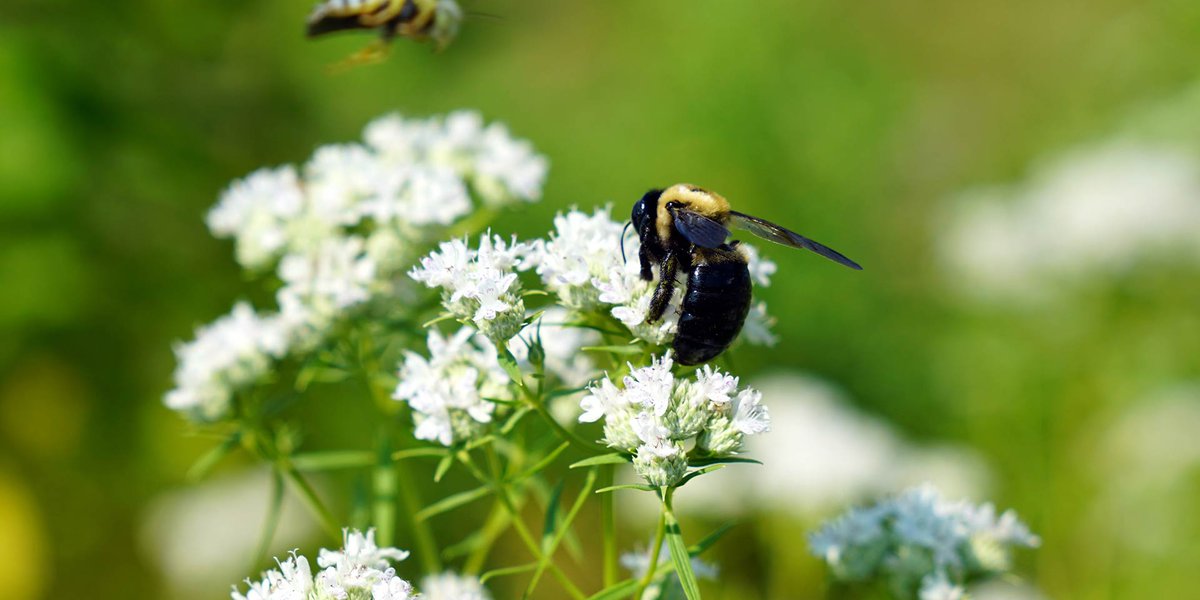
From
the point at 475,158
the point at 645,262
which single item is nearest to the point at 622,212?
the point at 475,158

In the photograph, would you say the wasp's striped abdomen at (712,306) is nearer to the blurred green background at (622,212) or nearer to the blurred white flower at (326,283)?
the blurred white flower at (326,283)

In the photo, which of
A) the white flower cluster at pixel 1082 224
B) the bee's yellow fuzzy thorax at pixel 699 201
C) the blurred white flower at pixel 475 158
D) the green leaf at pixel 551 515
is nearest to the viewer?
the green leaf at pixel 551 515

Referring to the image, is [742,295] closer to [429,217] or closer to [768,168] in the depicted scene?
[429,217]

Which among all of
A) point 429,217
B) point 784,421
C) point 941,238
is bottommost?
point 429,217

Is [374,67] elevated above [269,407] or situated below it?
above

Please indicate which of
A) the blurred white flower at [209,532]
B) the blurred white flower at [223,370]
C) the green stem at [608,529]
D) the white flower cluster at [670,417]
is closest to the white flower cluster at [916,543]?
the green stem at [608,529]

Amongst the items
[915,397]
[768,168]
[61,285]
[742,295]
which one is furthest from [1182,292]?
[61,285]

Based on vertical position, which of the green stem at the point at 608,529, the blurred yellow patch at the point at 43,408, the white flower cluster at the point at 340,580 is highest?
the blurred yellow patch at the point at 43,408
